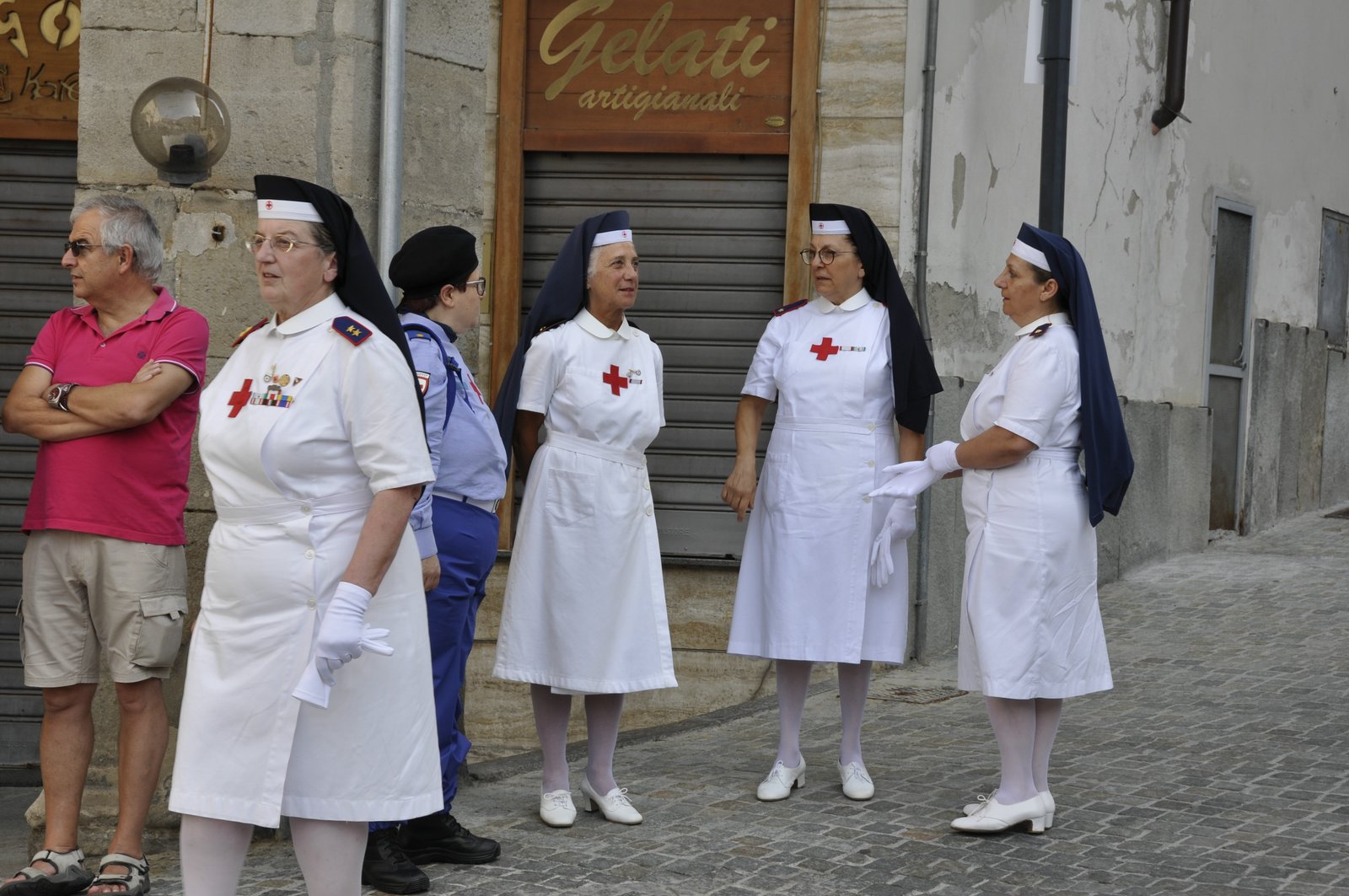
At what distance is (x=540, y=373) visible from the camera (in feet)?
18.3

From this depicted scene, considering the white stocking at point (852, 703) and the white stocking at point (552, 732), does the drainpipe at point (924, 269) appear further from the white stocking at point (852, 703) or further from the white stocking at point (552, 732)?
the white stocking at point (552, 732)

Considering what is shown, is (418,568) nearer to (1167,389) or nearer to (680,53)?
(680,53)

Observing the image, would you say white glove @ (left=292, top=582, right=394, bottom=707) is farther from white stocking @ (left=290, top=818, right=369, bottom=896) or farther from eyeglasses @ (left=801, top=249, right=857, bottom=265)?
eyeglasses @ (left=801, top=249, right=857, bottom=265)

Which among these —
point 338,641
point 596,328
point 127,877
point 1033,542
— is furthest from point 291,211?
point 1033,542

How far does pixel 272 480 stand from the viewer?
3.64 m

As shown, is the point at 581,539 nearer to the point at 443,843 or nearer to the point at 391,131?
the point at 443,843

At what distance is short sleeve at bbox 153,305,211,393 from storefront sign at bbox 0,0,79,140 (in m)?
4.09

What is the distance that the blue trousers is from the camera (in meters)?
5.06

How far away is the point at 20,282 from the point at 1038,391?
18.0 feet

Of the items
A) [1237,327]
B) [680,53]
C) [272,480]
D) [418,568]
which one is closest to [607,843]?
[418,568]

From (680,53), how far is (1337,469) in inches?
298

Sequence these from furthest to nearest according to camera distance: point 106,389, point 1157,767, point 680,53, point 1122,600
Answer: point 1122,600 → point 680,53 → point 1157,767 → point 106,389

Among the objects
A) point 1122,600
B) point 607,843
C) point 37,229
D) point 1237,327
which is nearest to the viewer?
point 607,843

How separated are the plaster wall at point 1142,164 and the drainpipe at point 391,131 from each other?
418 centimetres
